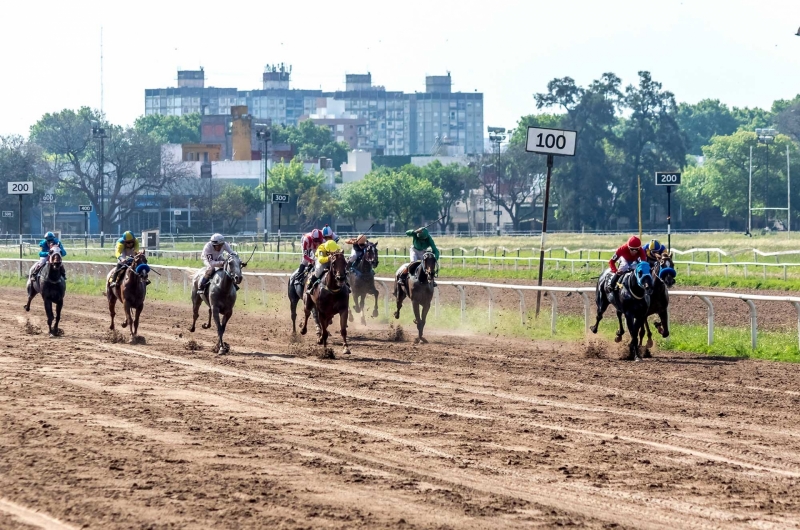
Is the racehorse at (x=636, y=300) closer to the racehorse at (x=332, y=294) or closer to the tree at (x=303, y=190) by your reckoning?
the racehorse at (x=332, y=294)

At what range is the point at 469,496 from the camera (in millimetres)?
8312

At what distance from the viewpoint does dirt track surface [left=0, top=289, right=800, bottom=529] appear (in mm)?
7895

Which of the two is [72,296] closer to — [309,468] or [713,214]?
[309,468]

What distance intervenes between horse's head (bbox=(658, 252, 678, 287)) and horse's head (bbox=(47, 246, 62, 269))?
9.46m

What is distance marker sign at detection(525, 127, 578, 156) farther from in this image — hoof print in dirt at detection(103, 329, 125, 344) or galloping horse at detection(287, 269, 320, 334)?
hoof print in dirt at detection(103, 329, 125, 344)

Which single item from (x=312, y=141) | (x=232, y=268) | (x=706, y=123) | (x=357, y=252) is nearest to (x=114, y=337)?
(x=232, y=268)

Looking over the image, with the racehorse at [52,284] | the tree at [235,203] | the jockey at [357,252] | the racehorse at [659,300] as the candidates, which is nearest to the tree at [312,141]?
the tree at [235,203]

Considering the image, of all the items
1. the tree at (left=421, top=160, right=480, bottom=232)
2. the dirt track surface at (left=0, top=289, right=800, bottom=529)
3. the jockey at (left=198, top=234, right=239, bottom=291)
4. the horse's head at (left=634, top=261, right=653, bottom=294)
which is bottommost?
the dirt track surface at (left=0, top=289, right=800, bottom=529)

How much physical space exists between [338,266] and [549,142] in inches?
222

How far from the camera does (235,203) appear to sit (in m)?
91.9

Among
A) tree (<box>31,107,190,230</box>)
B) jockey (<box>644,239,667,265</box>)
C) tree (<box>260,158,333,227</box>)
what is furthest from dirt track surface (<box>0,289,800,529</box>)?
tree (<box>260,158,333,227</box>)

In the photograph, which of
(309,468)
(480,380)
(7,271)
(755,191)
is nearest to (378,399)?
(480,380)

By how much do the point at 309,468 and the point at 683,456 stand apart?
2.83 metres

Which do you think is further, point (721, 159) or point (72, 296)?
point (721, 159)
